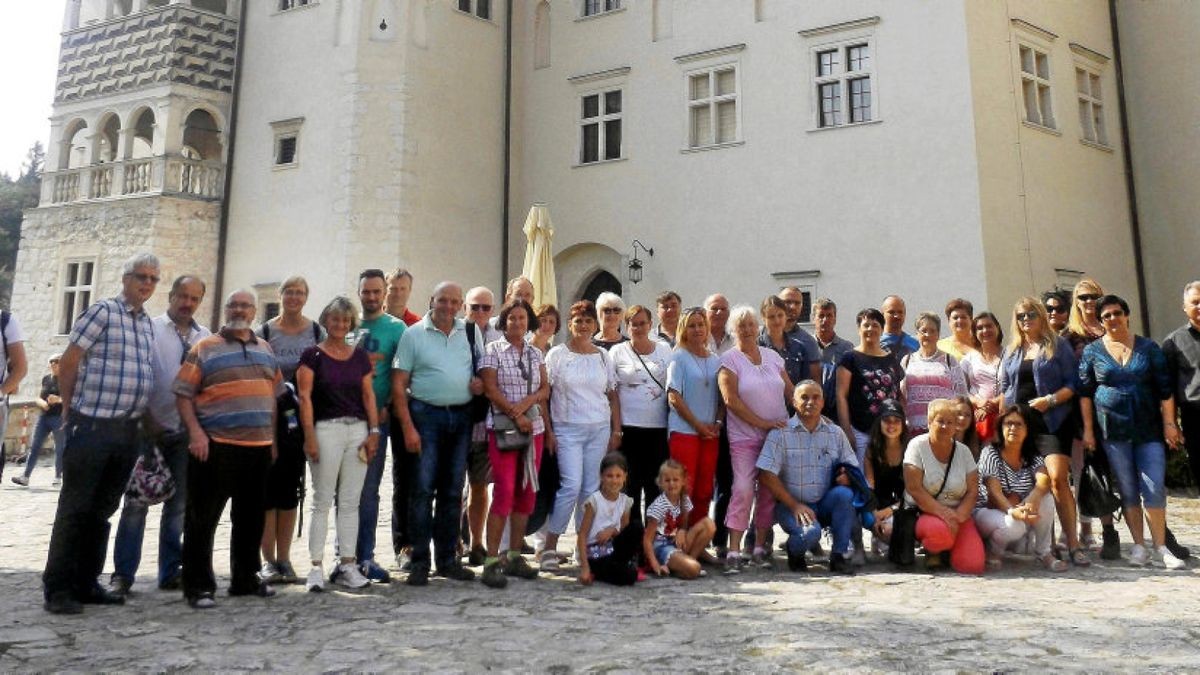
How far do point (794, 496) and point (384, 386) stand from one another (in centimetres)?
310

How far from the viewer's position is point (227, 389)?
17.6 ft

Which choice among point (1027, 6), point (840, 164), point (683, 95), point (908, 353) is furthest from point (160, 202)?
point (1027, 6)

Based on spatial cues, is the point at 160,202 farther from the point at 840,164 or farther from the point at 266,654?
the point at 266,654

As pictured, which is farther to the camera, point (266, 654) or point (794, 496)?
point (794, 496)

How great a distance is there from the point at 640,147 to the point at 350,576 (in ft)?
43.9

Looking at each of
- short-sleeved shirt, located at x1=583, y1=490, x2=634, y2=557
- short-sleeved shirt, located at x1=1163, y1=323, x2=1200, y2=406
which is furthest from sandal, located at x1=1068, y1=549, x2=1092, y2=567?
short-sleeved shirt, located at x1=583, y1=490, x2=634, y2=557

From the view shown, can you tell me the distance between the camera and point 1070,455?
274 inches

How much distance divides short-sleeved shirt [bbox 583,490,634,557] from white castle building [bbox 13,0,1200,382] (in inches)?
403

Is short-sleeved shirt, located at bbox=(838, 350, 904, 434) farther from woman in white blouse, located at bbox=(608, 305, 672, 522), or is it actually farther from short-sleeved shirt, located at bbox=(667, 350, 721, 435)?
woman in white blouse, located at bbox=(608, 305, 672, 522)

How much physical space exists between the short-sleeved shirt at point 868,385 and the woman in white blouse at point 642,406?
149cm

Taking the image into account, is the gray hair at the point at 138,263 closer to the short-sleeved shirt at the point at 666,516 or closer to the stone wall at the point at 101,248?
the short-sleeved shirt at the point at 666,516

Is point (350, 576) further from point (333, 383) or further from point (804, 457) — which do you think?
point (804, 457)

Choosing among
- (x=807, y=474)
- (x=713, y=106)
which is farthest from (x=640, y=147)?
(x=807, y=474)

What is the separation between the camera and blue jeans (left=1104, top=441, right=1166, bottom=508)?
6566 millimetres
